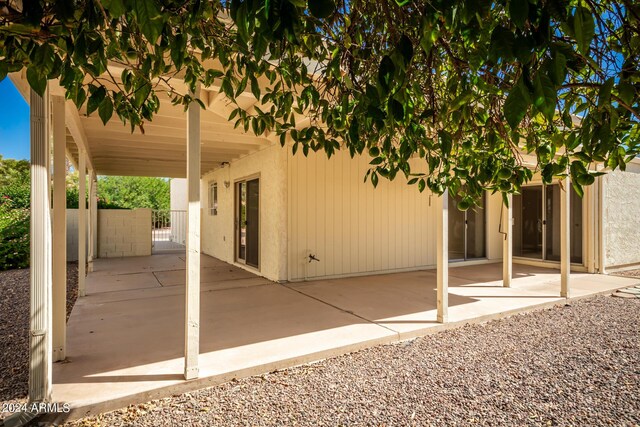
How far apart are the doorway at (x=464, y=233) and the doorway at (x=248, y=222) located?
4.36m

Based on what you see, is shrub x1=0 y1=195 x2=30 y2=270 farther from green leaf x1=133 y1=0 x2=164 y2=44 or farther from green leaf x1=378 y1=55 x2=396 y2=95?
green leaf x1=378 y1=55 x2=396 y2=95

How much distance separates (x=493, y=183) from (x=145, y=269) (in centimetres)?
779

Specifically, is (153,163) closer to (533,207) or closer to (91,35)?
(91,35)

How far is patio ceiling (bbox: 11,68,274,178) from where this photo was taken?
169 inches

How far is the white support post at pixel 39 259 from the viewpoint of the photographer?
7.20ft

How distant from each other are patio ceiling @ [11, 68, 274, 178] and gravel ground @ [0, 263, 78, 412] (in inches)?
84.4

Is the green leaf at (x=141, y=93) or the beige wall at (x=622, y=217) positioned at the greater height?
the green leaf at (x=141, y=93)

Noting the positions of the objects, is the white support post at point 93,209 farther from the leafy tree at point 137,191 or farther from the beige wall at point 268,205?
the leafy tree at point 137,191

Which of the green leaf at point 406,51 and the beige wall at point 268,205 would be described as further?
the beige wall at point 268,205

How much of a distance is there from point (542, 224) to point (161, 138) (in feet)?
26.9

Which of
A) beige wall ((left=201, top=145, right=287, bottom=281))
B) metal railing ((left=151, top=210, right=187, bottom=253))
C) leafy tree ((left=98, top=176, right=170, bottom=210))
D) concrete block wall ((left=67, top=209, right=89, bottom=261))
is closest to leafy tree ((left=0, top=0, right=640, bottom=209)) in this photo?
beige wall ((left=201, top=145, right=287, bottom=281))

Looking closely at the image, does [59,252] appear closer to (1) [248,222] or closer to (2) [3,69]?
(2) [3,69]

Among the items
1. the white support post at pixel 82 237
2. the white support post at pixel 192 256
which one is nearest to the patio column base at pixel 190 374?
the white support post at pixel 192 256

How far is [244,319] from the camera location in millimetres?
4008
